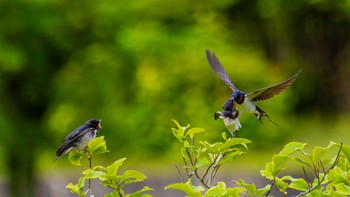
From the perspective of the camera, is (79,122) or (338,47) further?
(338,47)

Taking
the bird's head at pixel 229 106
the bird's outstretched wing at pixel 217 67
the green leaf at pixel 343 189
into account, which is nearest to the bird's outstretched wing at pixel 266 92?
the bird's head at pixel 229 106

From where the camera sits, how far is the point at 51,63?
55.7 ft

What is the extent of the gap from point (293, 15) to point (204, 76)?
14.5 feet

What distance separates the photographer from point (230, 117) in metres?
3.99

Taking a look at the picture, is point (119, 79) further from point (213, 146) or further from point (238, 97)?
point (213, 146)

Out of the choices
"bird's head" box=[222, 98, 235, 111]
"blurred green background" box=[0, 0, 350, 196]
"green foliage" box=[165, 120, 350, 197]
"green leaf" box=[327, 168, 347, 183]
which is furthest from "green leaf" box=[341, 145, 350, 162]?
"blurred green background" box=[0, 0, 350, 196]

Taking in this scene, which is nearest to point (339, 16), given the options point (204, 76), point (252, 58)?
point (252, 58)

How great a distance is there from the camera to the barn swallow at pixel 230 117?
13.0ft

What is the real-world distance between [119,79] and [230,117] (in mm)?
13445

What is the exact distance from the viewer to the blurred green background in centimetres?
1598

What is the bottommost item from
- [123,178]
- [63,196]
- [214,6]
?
[123,178]

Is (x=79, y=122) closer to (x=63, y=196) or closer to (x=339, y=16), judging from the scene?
(x=63, y=196)

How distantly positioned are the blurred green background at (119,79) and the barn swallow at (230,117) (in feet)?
36.6

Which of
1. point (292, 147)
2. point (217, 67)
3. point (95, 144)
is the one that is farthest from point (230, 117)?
point (217, 67)
